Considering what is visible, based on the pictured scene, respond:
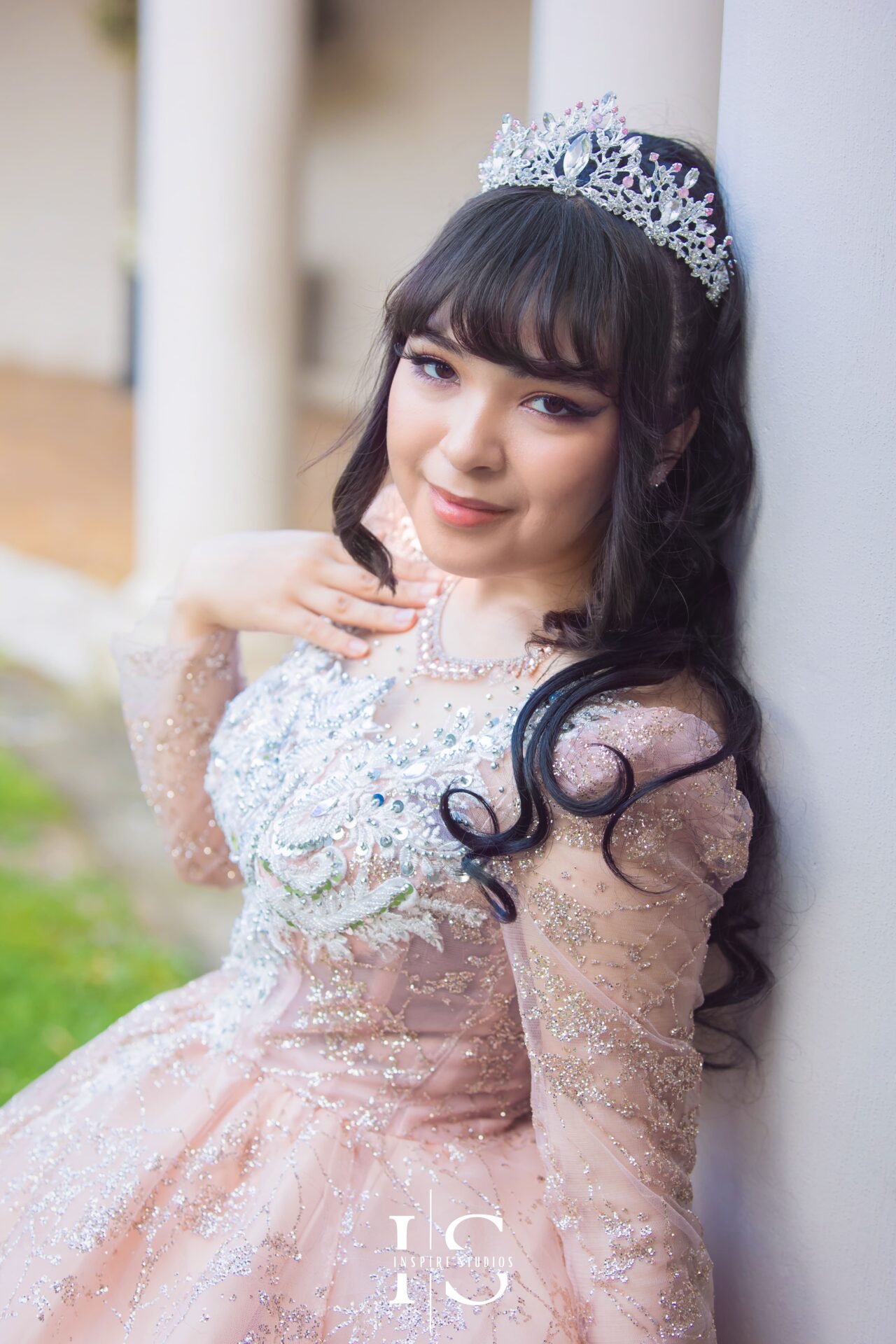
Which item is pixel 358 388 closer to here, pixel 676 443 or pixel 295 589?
pixel 295 589

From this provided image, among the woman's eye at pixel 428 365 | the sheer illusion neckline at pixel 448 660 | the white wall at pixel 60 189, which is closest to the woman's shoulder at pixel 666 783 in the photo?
the sheer illusion neckline at pixel 448 660

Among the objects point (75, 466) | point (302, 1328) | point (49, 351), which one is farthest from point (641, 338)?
point (49, 351)

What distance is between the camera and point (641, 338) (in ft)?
4.23

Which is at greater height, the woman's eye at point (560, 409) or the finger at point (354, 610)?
the woman's eye at point (560, 409)

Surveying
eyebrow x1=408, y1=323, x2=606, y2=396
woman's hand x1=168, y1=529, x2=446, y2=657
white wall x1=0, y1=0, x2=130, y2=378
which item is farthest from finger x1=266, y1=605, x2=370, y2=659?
white wall x1=0, y1=0, x2=130, y2=378

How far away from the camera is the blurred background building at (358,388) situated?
1.20 meters

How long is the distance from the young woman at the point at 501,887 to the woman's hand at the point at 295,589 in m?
0.10

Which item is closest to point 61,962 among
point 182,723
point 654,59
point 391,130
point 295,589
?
point 182,723

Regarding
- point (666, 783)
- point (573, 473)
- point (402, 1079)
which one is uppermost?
point (573, 473)

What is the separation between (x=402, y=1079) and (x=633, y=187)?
40.5 inches

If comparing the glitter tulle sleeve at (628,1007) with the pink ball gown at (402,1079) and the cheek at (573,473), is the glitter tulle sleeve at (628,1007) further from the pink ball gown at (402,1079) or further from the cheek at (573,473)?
the cheek at (573,473)

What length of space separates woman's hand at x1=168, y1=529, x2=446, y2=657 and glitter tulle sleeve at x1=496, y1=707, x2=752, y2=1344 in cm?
49

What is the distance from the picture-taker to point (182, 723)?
1.87m

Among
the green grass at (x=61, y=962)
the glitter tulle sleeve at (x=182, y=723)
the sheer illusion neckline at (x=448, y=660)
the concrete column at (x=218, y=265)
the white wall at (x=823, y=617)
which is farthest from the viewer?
the concrete column at (x=218, y=265)
